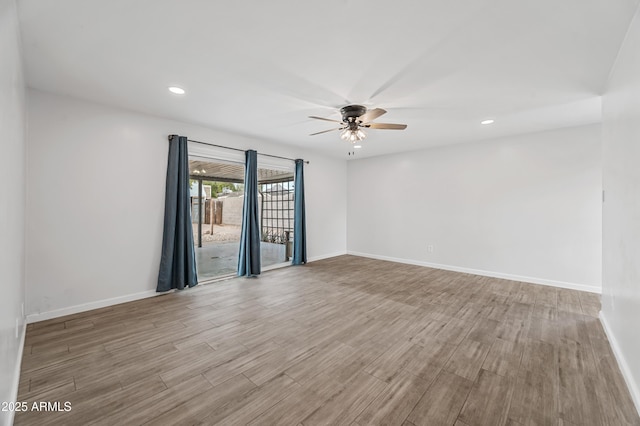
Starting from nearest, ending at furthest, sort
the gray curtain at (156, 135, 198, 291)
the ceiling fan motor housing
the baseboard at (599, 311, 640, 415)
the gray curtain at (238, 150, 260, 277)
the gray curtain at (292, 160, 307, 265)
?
the baseboard at (599, 311, 640, 415) < the ceiling fan motor housing < the gray curtain at (156, 135, 198, 291) < the gray curtain at (238, 150, 260, 277) < the gray curtain at (292, 160, 307, 265)

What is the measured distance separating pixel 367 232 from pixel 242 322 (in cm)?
432

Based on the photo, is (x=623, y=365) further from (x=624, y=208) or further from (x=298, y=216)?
(x=298, y=216)

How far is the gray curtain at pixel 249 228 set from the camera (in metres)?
4.59

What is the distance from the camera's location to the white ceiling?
168 cm

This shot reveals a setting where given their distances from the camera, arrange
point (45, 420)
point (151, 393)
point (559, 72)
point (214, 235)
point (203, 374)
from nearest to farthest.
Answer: point (45, 420) < point (151, 393) < point (203, 374) < point (559, 72) < point (214, 235)

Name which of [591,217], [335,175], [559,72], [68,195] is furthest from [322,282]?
[591,217]

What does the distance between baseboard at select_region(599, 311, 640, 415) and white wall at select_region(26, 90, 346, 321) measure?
4846 millimetres

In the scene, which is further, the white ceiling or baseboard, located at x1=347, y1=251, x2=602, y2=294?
baseboard, located at x1=347, y1=251, x2=602, y2=294

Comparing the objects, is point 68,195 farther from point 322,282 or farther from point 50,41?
point 322,282

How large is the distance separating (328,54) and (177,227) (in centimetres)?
311

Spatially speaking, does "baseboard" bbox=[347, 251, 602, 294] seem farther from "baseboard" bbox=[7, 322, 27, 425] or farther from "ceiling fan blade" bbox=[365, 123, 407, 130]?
"baseboard" bbox=[7, 322, 27, 425]

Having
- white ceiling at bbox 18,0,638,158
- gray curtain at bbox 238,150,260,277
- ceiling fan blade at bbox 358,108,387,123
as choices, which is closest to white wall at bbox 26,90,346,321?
white ceiling at bbox 18,0,638,158

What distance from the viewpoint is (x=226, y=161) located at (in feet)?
14.7

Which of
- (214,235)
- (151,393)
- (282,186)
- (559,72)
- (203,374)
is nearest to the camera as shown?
(151,393)
